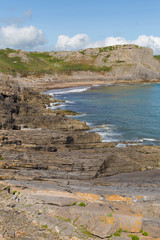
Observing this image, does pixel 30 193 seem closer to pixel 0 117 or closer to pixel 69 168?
pixel 69 168

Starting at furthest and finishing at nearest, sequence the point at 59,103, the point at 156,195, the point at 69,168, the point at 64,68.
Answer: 1. the point at 64,68
2. the point at 59,103
3. the point at 69,168
4. the point at 156,195

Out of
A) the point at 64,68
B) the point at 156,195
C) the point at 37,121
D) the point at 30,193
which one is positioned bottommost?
the point at 156,195

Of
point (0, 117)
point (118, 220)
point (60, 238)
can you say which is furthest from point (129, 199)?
point (0, 117)

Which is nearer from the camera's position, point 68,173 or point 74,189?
point 74,189

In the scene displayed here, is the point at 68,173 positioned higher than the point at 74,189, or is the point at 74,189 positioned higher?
the point at 74,189

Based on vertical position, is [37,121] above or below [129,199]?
above

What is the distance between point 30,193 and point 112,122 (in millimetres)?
39830

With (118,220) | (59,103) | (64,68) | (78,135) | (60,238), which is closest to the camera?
(60,238)

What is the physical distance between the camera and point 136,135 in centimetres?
4194

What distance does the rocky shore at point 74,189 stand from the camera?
37.1 ft

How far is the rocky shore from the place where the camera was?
1130 centimetres

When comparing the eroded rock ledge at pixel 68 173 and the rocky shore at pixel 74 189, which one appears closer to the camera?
the rocky shore at pixel 74 189

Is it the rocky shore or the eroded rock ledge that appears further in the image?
the eroded rock ledge

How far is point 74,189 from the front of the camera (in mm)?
16562
